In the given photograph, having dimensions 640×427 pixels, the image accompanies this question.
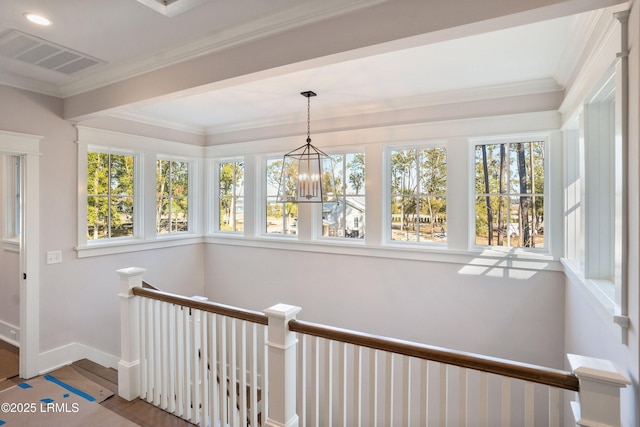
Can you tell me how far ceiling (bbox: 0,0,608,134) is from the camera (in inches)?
74.3

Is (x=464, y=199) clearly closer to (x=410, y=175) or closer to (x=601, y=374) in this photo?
(x=410, y=175)

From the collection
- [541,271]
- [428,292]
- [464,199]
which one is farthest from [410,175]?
[541,271]

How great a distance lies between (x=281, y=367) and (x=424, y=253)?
2.01m

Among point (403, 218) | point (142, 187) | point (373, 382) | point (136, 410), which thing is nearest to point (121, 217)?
point (142, 187)

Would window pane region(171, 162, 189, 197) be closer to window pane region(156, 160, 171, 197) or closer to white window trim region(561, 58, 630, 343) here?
window pane region(156, 160, 171, 197)

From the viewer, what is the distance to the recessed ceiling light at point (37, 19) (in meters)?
1.94

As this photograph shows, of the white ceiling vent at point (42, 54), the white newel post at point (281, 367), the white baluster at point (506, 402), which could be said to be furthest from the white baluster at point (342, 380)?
the white ceiling vent at point (42, 54)

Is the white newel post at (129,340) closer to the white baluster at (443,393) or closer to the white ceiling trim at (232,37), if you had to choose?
the white ceiling trim at (232,37)

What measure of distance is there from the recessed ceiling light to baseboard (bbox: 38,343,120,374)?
112 inches

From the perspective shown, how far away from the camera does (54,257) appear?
10.7ft

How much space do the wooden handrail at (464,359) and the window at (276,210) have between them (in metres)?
2.63

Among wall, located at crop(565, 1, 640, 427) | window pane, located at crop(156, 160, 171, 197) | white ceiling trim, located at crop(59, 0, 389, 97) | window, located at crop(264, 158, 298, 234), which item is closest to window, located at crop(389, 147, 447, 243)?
window, located at crop(264, 158, 298, 234)

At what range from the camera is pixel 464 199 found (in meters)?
3.28

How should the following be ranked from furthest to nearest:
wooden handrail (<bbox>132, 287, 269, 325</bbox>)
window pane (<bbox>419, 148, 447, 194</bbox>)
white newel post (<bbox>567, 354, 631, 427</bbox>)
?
1. window pane (<bbox>419, 148, 447, 194</bbox>)
2. wooden handrail (<bbox>132, 287, 269, 325</bbox>)
3. white newel post (<bbox>567, 354, 631, 427</bbox>)
